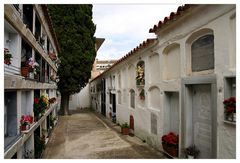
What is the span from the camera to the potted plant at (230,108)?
3.90 m

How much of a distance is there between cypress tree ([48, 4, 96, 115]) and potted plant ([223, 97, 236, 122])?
15524mm

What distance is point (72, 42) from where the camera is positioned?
18297 mm

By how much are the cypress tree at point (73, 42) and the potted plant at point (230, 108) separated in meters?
15.5

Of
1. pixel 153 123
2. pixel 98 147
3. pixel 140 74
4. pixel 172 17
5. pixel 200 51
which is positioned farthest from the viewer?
pixel 140 74

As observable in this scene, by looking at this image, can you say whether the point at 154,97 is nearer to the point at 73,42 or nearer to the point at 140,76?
the point at 140,76

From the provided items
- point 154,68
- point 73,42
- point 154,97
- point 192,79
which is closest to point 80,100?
point 73,42

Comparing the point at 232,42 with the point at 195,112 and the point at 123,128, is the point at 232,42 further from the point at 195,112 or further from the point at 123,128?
the point at 123,128

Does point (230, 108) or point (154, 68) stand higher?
point (154, 68)

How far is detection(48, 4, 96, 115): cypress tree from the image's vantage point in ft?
59.3

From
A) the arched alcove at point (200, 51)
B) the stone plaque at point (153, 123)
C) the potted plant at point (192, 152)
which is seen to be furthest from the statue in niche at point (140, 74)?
the potted plant at point (192, 152)

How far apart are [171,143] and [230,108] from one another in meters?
2.84

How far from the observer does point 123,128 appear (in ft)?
37.1

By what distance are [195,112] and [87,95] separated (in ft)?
82.7

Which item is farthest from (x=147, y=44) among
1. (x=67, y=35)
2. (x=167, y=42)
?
(x=67, y=35)
